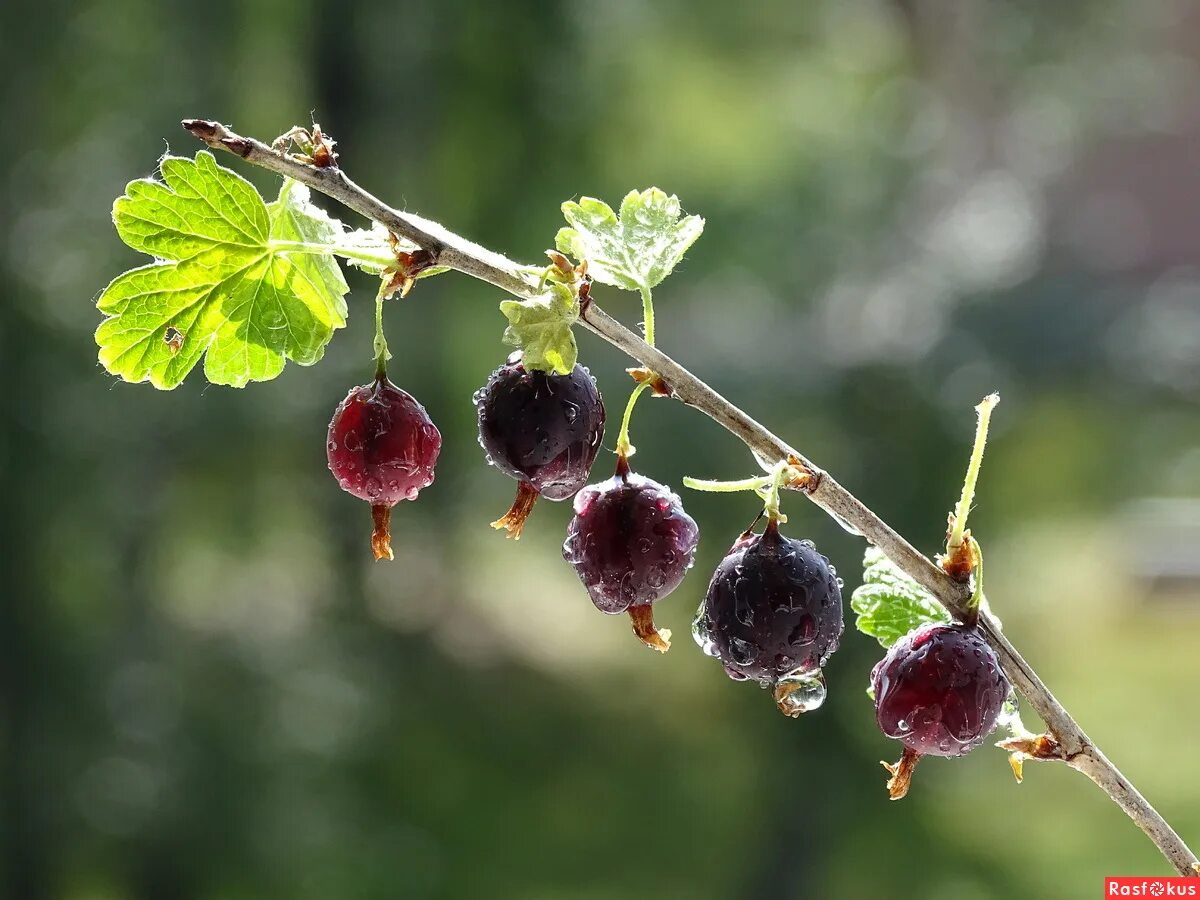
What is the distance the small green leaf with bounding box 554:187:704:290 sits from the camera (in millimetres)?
439

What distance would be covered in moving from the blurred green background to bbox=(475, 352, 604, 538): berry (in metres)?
2.05

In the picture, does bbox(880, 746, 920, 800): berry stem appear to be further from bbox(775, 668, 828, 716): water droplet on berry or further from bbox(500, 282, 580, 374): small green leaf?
bbox(500, 282, 580, 374): small green leaf

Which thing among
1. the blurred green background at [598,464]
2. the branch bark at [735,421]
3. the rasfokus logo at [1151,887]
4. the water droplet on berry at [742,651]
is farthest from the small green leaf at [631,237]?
the blurred green background at [598,464]

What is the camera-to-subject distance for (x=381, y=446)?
45 centimetres

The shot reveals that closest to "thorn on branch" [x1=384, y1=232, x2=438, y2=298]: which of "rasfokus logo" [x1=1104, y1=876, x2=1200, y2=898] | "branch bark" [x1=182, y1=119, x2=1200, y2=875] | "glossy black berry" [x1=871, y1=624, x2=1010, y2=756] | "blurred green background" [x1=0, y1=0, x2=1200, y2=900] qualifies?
"branch bark" [x1=182, y1=119, x2=1200, y2=875]

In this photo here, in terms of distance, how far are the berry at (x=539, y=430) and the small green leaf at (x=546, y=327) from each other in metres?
0.04

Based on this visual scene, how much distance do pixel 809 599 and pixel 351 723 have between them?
2576 millimetres

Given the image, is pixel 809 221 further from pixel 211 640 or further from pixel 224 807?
pixel 224 807

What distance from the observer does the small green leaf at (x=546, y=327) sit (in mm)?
375

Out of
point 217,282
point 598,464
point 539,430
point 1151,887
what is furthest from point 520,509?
point 598,464

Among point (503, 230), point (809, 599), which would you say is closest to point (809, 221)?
point (503, 230)

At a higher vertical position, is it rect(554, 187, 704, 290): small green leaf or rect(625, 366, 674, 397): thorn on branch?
rect(554, 187, 704, 290): small green leaf

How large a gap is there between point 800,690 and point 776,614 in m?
0.04

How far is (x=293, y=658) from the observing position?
2.80 meters
